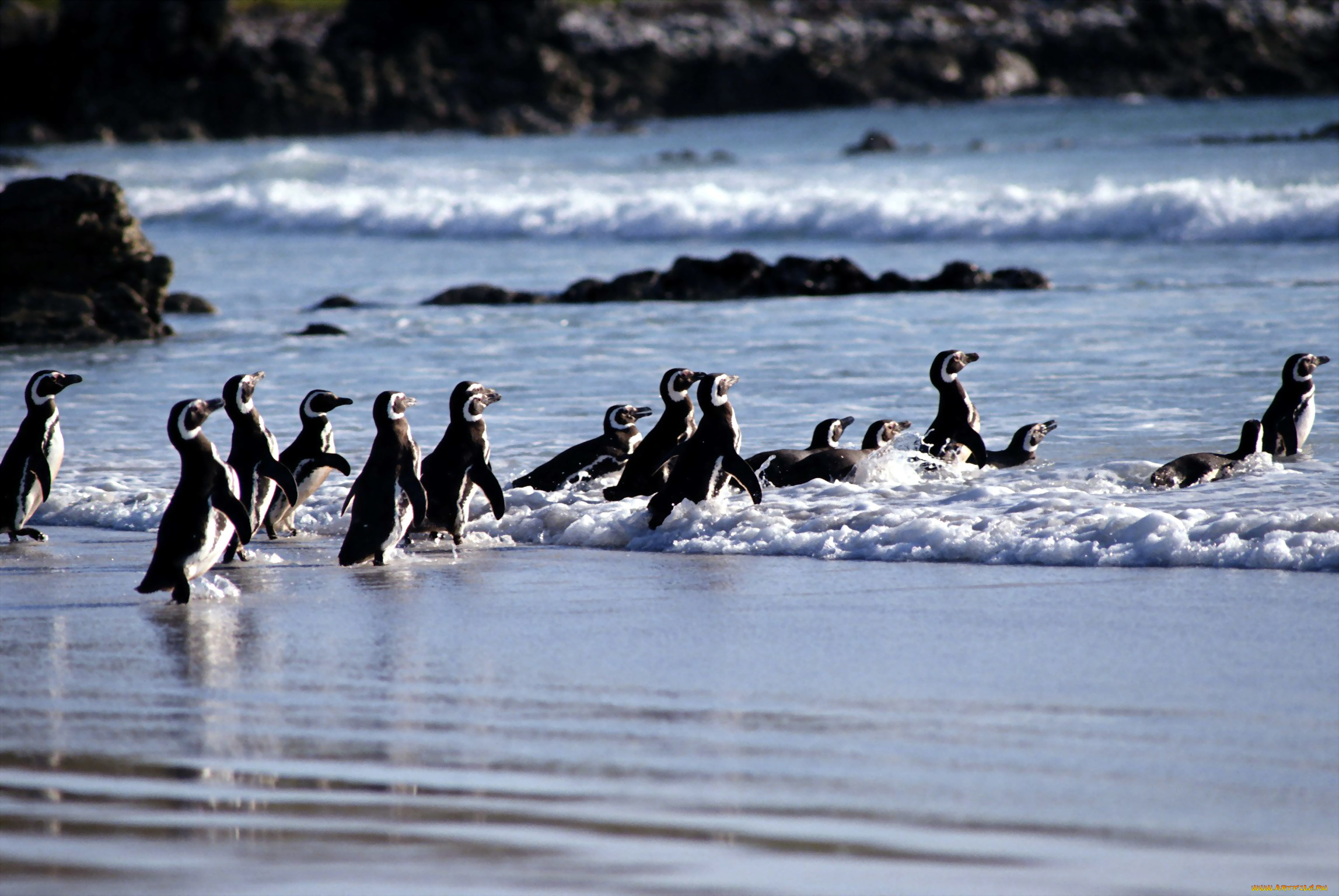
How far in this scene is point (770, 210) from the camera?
26.0 meters

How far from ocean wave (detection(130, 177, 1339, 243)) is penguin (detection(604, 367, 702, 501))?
1394 centimetres

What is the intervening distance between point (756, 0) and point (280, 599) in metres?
87.3

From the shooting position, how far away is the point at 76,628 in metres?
5.22

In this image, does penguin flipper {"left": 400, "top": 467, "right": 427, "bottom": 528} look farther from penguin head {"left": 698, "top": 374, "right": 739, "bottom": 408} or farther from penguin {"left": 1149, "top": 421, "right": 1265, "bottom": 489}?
penguin {"left": 1149, "top": 421, "right": 1265, "bottom": 489}

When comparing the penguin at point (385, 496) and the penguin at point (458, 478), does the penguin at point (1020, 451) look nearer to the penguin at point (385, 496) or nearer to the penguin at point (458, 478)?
the penguin at point (458, 478)

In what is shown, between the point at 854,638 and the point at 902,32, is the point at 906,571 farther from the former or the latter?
the point at 902,32

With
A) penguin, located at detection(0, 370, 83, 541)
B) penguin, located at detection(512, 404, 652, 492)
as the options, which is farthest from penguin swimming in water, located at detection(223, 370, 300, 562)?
penguin, located at detection(512, 404, 652, 492)

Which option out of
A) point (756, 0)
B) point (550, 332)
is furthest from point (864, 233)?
point (756, 0)

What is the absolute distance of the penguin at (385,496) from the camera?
6352 mm

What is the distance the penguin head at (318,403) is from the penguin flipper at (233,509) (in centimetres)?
112

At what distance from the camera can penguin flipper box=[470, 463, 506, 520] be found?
671cm

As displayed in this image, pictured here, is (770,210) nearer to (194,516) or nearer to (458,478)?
(458,478)

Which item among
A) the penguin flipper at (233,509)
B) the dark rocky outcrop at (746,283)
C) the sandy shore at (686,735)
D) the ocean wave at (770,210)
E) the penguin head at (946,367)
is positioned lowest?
the sandy shore at (686,735)

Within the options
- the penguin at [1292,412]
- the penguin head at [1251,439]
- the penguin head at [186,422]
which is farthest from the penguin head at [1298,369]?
the penguin head at [186,422]
